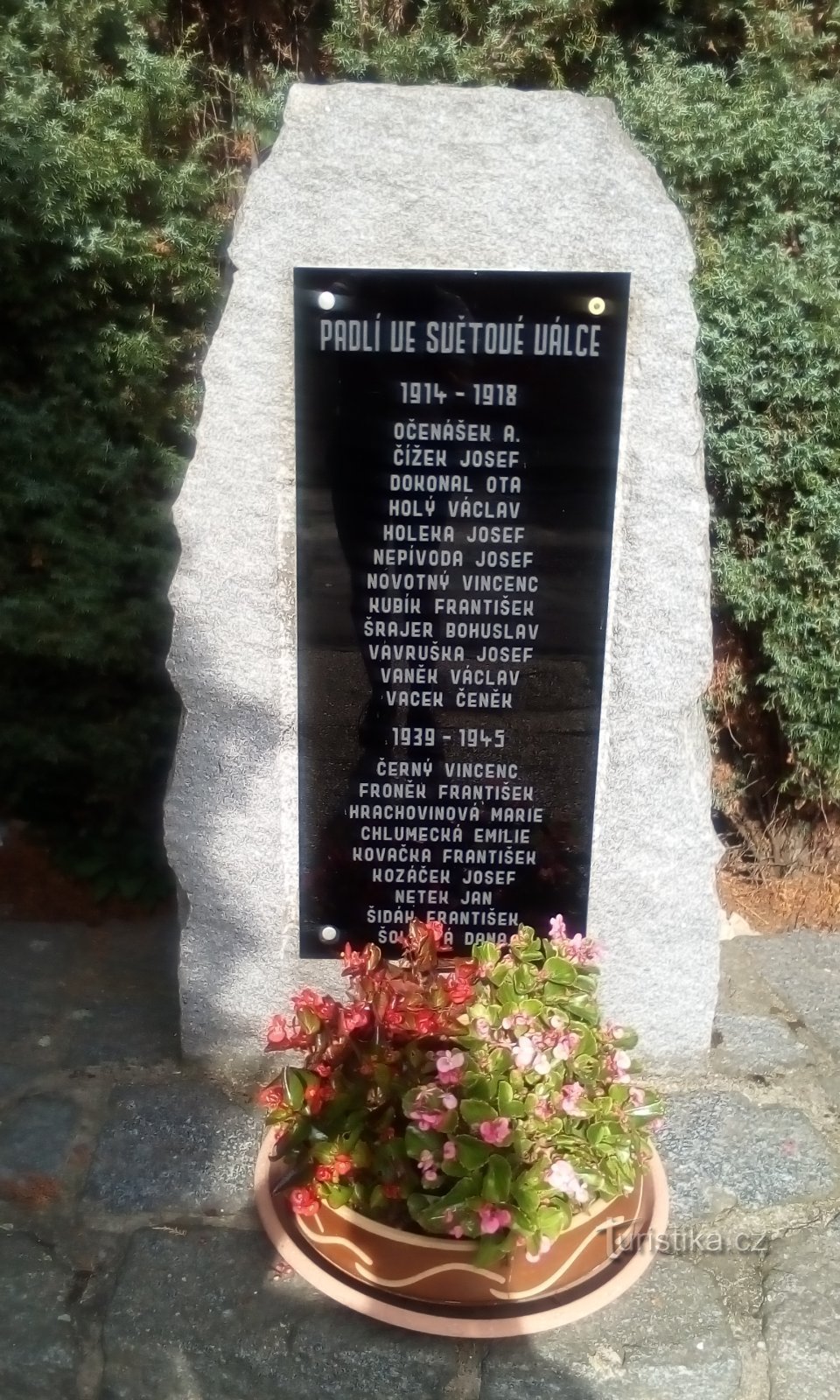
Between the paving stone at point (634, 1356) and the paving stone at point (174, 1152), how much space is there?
0.67m

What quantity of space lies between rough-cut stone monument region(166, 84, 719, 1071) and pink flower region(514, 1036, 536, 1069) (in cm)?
70

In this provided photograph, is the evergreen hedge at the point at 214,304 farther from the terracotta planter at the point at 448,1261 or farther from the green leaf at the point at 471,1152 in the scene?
the green leaf at the point at 471,1152

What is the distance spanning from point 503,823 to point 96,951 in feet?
4.80

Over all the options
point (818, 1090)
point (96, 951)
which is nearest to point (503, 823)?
point (818, 1090)

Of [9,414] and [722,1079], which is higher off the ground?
[9,414]

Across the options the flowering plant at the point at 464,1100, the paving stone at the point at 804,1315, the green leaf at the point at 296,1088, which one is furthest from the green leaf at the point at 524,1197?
the paving stone at the point at 804,1315

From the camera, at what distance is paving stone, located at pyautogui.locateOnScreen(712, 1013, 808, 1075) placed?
2730mm

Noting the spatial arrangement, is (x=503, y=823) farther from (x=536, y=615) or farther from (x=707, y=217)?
(x=707, y=217)

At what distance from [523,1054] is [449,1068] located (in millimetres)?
133

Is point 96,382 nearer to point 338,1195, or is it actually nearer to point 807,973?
point 338,1195

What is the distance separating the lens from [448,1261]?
194 cm

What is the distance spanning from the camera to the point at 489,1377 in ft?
6.35

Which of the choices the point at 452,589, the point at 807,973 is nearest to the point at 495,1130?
the point at 452,589

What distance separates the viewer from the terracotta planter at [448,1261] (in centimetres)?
194
